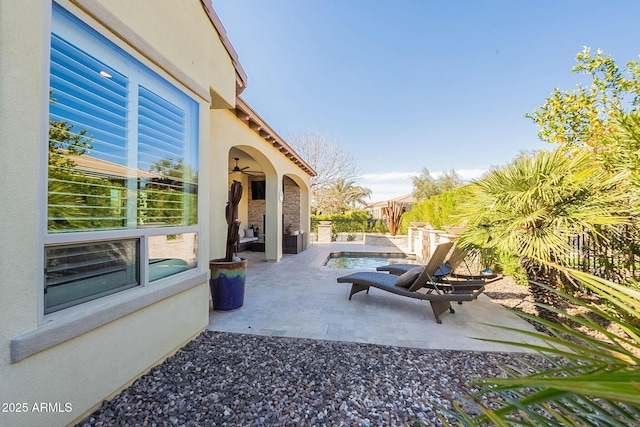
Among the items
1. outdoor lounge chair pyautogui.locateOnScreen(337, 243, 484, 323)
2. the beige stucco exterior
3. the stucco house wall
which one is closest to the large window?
the beige stucco exterior

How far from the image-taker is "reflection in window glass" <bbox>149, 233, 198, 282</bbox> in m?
3.29

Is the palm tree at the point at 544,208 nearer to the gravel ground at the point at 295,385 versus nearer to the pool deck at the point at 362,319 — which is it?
the pool deck at the point at 362,319

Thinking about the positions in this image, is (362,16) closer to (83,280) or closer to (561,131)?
(561,131)

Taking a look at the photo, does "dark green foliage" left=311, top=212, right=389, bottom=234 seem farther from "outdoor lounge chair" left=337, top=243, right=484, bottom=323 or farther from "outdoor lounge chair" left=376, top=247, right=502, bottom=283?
"outdoor lounge chair" left=337, top=243, right=484, bottom=323

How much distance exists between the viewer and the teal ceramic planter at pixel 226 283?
477 centimetres

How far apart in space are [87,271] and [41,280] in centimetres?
45

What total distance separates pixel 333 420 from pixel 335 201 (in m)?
26.5

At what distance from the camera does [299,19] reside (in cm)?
1038

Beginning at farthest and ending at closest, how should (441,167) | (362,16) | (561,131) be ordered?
(441,167) < (362,16) < (561,131)

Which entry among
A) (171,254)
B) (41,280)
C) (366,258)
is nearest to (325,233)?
(366,258)

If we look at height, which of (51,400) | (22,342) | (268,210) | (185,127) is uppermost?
(185,127)

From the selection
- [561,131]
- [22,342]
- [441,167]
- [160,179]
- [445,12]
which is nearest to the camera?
[22,342]

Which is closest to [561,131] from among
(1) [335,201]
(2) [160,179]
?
(2) [160,179]

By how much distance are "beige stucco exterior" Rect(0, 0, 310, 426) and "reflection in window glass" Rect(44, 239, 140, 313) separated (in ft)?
0.32
